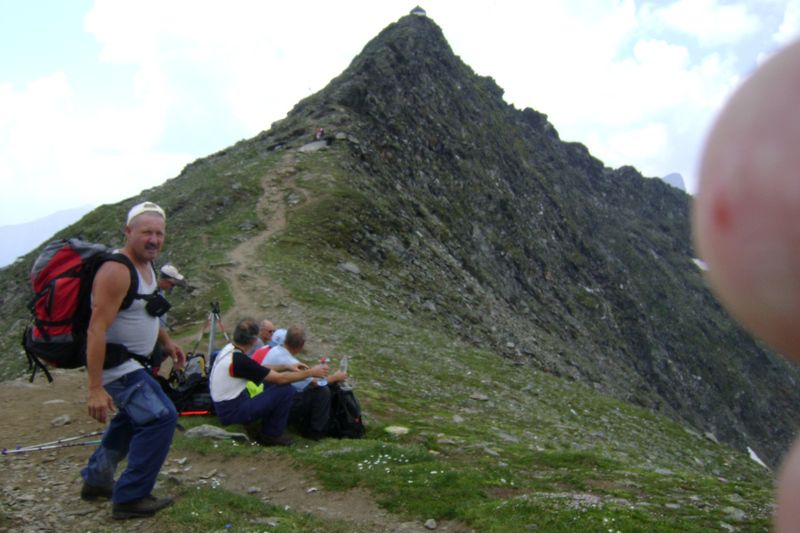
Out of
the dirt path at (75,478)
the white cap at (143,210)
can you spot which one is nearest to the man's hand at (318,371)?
the dirt path at (75,478)

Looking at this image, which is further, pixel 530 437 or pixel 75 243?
pixel 530 437

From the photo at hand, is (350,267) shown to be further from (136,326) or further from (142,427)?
(136,326)

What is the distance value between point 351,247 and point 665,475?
26.8 metres

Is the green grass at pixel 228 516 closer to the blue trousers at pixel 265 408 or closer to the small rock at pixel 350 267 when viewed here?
the blue trousers at pixel 265 408

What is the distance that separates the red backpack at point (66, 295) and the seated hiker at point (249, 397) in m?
4.13

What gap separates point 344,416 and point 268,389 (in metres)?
2.02

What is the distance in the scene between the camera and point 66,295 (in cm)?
690

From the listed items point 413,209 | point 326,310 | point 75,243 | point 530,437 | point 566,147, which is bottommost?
point 530,437

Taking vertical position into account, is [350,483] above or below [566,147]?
below

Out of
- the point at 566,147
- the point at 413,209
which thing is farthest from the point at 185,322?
the point at 566,147

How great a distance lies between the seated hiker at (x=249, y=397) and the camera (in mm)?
11242

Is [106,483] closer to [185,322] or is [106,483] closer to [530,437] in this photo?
[530,437]

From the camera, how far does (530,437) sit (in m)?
15.9

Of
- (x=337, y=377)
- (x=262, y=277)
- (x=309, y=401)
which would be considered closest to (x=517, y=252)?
(x=262, y=277)
